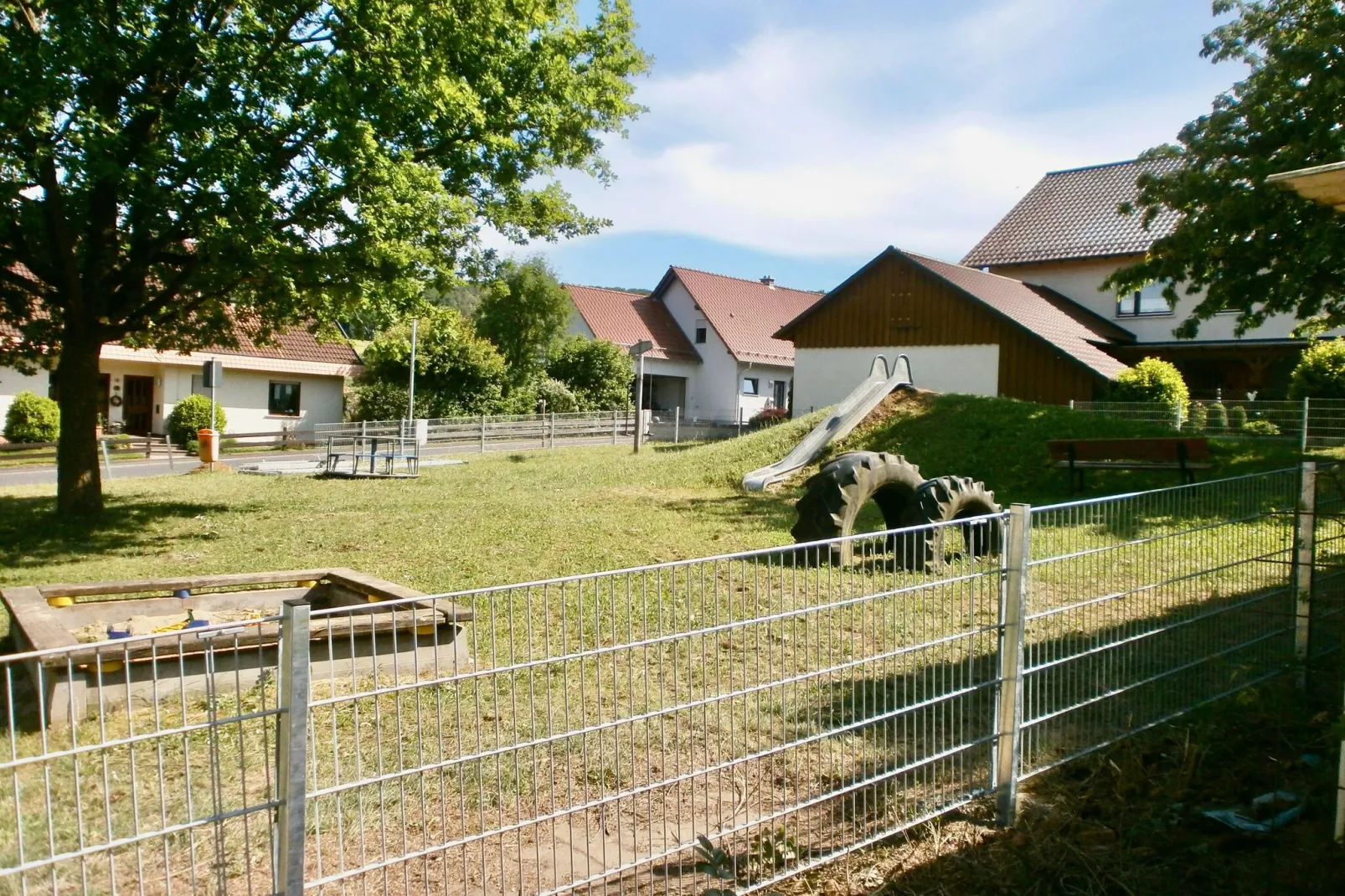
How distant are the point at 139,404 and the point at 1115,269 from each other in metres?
33.8

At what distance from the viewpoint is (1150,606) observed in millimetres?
5082

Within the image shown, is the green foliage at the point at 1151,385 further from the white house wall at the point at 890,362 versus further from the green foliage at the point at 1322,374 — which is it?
the white house wall at the point at 890,362

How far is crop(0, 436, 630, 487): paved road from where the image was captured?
75.0 ft

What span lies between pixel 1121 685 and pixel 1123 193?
3376 centimetres

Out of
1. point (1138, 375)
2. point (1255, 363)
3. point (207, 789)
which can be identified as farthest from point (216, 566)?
point (1255, 363)

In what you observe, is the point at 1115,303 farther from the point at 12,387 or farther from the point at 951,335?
the point at 12,387

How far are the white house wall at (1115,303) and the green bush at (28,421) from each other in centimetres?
3108

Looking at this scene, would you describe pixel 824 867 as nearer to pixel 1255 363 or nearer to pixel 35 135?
pixel 35 135

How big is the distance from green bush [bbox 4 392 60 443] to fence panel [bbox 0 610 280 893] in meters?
28.9

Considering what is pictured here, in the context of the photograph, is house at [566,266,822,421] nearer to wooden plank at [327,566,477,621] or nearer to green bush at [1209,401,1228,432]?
green bush at [1209,401,1228,432]

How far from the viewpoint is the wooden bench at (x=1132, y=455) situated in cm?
1434

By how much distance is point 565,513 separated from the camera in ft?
43.8

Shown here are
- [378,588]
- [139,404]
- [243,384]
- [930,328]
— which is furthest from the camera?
[243,384]

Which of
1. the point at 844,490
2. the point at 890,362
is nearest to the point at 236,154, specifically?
the point at 844,490
